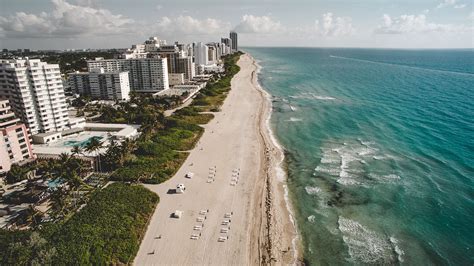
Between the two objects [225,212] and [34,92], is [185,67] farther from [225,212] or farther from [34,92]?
[225,212]

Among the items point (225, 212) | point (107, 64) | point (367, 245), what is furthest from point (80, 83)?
point (367, 245)

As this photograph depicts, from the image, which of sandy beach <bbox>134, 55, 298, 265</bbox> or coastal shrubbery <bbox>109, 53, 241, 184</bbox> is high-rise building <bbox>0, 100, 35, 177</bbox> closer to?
coastal shrubbery <bbox>109, 53, 241, 184</bbox>

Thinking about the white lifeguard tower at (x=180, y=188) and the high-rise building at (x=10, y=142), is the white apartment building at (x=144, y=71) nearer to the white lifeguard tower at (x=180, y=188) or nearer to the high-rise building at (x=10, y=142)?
the high-rise building at (x=10, y=142)

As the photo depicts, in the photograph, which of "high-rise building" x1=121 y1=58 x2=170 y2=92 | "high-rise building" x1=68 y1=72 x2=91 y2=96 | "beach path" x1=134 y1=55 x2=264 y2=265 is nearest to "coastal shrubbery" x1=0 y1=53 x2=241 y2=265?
"beach path" x1=134 y1=55 x2=264 y2=265

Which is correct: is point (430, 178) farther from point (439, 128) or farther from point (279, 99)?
point (279, 99)

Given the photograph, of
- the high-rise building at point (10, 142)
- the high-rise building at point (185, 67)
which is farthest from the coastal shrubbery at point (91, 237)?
the high-rise building at point (185, 67)
